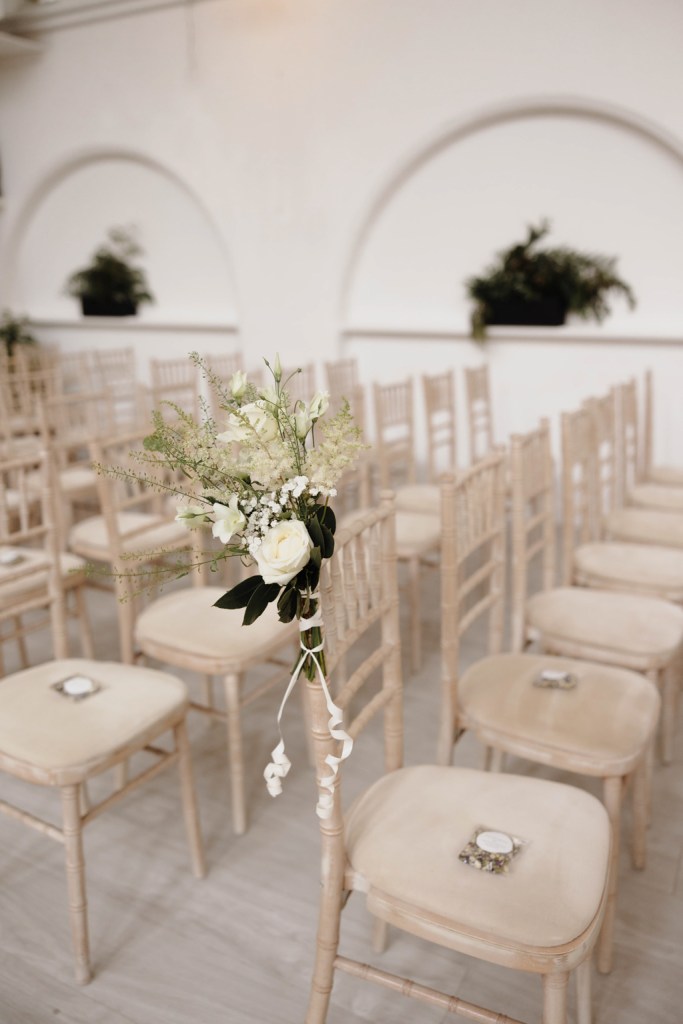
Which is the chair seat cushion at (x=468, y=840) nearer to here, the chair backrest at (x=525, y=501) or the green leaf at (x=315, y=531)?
the green leaf at (x=315, y=531)

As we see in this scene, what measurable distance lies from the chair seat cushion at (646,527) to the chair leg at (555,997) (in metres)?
2.03

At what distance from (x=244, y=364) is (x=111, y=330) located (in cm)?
162

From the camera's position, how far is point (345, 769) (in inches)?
101

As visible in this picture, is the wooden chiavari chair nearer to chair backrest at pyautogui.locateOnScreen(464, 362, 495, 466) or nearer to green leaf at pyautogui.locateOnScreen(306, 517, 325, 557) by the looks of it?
green leaf at pyautogui.locateOnScreen(306, 517, 325, 557)

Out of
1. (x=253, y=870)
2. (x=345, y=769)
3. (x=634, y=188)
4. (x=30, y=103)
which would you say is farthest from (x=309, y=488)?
(x=30, y=103)

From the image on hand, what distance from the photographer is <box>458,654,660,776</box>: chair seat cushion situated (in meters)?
1.72

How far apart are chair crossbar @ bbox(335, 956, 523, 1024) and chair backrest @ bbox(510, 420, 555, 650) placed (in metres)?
1.11

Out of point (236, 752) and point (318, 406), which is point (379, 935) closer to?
point (236, 752)

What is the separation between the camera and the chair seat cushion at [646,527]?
10.0 feet

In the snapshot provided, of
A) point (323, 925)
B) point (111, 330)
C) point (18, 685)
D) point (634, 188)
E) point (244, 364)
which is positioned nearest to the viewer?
point (323, 925)

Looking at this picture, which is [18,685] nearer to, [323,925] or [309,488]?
[323,925]

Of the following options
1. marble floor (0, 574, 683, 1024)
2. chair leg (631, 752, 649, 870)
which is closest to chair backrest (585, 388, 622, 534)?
marble floor (0, 574, 683, 1024)

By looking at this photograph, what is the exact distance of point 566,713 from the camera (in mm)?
1832

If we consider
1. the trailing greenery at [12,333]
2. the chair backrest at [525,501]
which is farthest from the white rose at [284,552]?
the trailing greenery at [12,333]
